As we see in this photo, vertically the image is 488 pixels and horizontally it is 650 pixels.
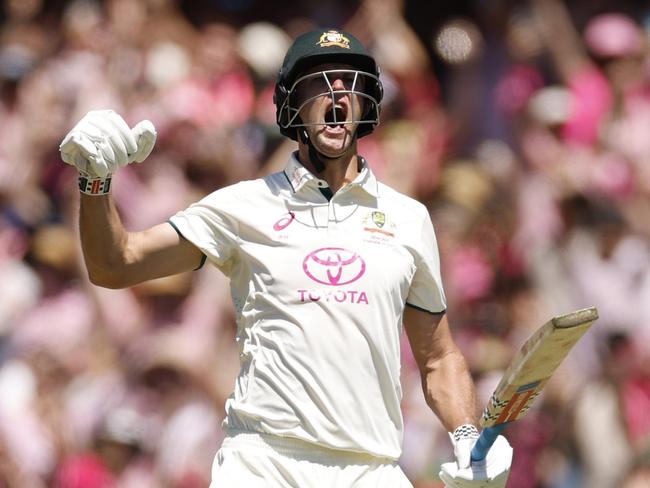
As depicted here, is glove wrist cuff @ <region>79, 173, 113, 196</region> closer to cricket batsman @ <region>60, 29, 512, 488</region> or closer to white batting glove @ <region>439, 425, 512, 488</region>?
cricket batsman @ <region>60, 29, 512, 488</region>

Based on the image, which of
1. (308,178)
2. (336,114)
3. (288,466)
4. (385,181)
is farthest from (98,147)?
(385,181)

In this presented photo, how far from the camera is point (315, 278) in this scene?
14.5 ft

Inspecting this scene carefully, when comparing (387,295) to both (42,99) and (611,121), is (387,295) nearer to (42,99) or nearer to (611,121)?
(611,121)

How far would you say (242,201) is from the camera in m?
4.62

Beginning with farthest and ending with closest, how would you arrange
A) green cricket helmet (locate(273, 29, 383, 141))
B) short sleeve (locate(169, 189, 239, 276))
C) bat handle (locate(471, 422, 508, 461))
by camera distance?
green cricket helmet (locate(273, 29, 383, 141))
short sleeve (locate(169, 189, 239, 276))
bat handle (locate(471, 422, 508, 461))

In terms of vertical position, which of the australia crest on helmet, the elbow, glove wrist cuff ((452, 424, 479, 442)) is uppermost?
the australia crest on helmet

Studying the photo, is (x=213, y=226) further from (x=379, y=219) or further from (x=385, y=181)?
(x=385, y=181)

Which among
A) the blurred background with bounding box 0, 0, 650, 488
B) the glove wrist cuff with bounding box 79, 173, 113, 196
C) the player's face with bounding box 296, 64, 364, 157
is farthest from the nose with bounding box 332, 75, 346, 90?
the blurred background with bounding box 0, 0, 650, 488

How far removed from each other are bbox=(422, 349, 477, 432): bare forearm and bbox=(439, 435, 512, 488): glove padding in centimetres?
27

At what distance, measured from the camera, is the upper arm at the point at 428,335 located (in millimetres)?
4746

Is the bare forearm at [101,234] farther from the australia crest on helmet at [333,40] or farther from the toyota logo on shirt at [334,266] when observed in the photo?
the australia crest on helmet at [333,40]

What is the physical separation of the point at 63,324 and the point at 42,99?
1.53 meters

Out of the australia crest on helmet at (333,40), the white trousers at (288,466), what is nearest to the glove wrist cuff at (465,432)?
the white trousers at (288,466)

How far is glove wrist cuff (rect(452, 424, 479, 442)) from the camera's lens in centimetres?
446
